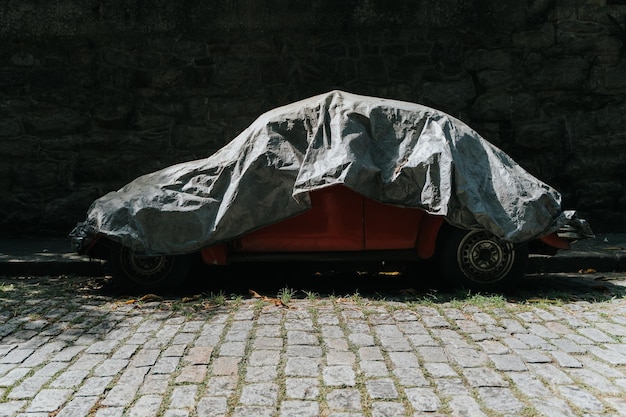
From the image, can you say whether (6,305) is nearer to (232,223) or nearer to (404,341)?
(232,223)

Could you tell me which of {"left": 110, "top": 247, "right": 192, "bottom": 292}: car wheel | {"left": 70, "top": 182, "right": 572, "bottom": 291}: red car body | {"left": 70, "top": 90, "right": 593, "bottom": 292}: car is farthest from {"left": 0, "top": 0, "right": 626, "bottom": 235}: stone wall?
{"left": 70, "top": 182, "right": 572, "bottom": 291}: red car body

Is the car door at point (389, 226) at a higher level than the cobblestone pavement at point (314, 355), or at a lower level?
higher

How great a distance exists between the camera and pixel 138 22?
8.86 metres

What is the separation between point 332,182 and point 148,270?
6.20 ft

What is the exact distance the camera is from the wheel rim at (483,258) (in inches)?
227

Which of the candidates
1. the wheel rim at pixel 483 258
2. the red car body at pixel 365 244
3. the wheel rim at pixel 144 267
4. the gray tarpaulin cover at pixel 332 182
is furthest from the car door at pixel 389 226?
the wheel rim at pixel 144 267

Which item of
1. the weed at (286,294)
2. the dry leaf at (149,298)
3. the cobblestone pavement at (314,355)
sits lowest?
the cobblestone pavement at (314,355)

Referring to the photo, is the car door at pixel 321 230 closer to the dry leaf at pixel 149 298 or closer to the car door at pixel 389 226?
the car door at pixel 389 226

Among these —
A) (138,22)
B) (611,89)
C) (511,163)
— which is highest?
(138,22)

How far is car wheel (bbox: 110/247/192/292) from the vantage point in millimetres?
5855

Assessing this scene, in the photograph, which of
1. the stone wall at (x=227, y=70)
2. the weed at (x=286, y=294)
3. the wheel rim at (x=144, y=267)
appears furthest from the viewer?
the stone wall at (x=227, y=70)

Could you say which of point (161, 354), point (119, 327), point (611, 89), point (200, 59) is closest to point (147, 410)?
point (161, 354)

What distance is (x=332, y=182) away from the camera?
5391 mm

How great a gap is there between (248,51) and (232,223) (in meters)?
4.03
